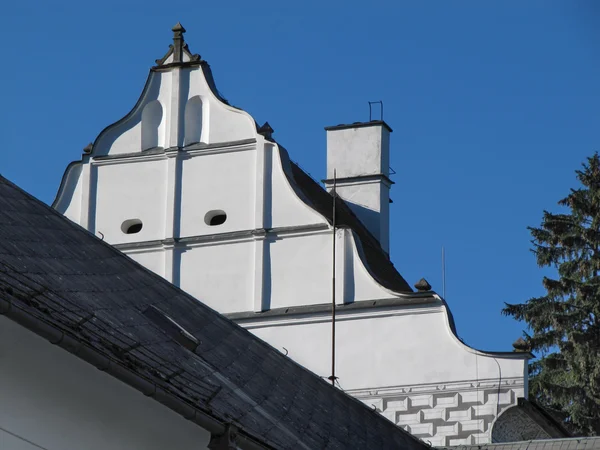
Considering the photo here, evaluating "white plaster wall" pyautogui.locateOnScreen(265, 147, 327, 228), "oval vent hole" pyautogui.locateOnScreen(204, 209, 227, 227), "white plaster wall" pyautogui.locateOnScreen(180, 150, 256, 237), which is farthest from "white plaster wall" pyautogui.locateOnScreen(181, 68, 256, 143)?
"oval vent hole" pyautogui.locateOnScreen(204, 209, 227, 227)

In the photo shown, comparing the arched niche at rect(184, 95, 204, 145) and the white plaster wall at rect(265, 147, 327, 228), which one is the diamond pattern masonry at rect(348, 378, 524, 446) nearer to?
the white plaster wall at rect(265, 147, 327, 228)

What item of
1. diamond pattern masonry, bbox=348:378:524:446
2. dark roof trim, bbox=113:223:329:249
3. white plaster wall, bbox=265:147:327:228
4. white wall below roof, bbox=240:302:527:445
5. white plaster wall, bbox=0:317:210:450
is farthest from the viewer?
white plaster wall, bbox=265:147:327:228

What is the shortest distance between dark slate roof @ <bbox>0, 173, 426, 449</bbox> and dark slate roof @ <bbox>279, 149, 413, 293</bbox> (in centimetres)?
958

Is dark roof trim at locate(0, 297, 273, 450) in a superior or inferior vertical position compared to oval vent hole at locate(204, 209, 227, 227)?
inferior

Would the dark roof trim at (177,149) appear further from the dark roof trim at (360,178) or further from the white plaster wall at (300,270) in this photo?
the dark roof trim at (360,178)

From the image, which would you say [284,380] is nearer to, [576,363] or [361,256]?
[361,256]

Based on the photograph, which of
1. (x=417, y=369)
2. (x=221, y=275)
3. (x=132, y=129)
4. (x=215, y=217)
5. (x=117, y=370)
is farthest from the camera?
(x=132, y=129)

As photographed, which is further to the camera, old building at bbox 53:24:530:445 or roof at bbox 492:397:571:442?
old building at bbox 53:24:530:445

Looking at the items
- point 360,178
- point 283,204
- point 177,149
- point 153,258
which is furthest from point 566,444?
point 360,178

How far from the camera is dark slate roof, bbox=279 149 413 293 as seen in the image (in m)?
29.2

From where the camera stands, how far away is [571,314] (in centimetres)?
4403

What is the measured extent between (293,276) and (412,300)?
7.41 ft

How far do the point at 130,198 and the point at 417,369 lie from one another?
649 cm

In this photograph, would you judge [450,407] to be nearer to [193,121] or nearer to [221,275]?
[221,275]
